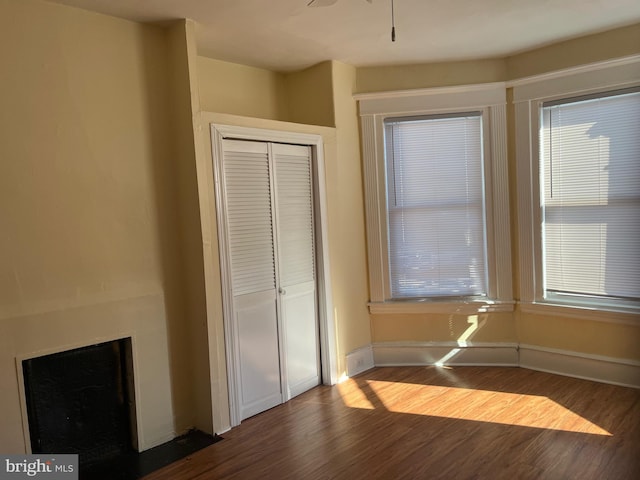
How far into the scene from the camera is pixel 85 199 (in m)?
2.74

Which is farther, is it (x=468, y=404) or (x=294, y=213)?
(x=294, y=213)

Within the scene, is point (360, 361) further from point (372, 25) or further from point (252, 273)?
point (372, 25)

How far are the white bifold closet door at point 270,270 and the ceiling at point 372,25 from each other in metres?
0.74

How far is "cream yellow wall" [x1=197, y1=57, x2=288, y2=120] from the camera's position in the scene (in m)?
3.64

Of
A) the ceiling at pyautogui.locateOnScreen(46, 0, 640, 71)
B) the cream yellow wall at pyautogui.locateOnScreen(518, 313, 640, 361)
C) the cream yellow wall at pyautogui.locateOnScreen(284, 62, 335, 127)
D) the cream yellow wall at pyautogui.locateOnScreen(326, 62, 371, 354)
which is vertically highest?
the ceiling at pyautogui.locateOnScreen(46, 0, 640, 71)

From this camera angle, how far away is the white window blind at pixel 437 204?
410cm

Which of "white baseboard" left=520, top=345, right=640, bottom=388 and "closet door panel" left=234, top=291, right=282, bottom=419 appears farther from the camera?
"white baseboard" left=520, top=345, right=640, bottom=388

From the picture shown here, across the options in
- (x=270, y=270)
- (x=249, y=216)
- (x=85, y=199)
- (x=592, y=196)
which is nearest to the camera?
(x=85, y=199)

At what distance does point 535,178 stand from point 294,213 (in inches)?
77.8

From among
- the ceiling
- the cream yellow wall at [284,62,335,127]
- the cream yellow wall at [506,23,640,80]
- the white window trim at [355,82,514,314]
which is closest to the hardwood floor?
the white window trim at [355,82,514,314]

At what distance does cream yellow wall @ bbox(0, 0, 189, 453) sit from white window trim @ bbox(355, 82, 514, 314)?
1789 millimetres

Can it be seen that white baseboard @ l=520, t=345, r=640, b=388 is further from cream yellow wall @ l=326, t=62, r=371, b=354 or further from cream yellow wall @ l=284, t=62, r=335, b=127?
cream yellow wall @ l=284, t=62, r=335, b=127
